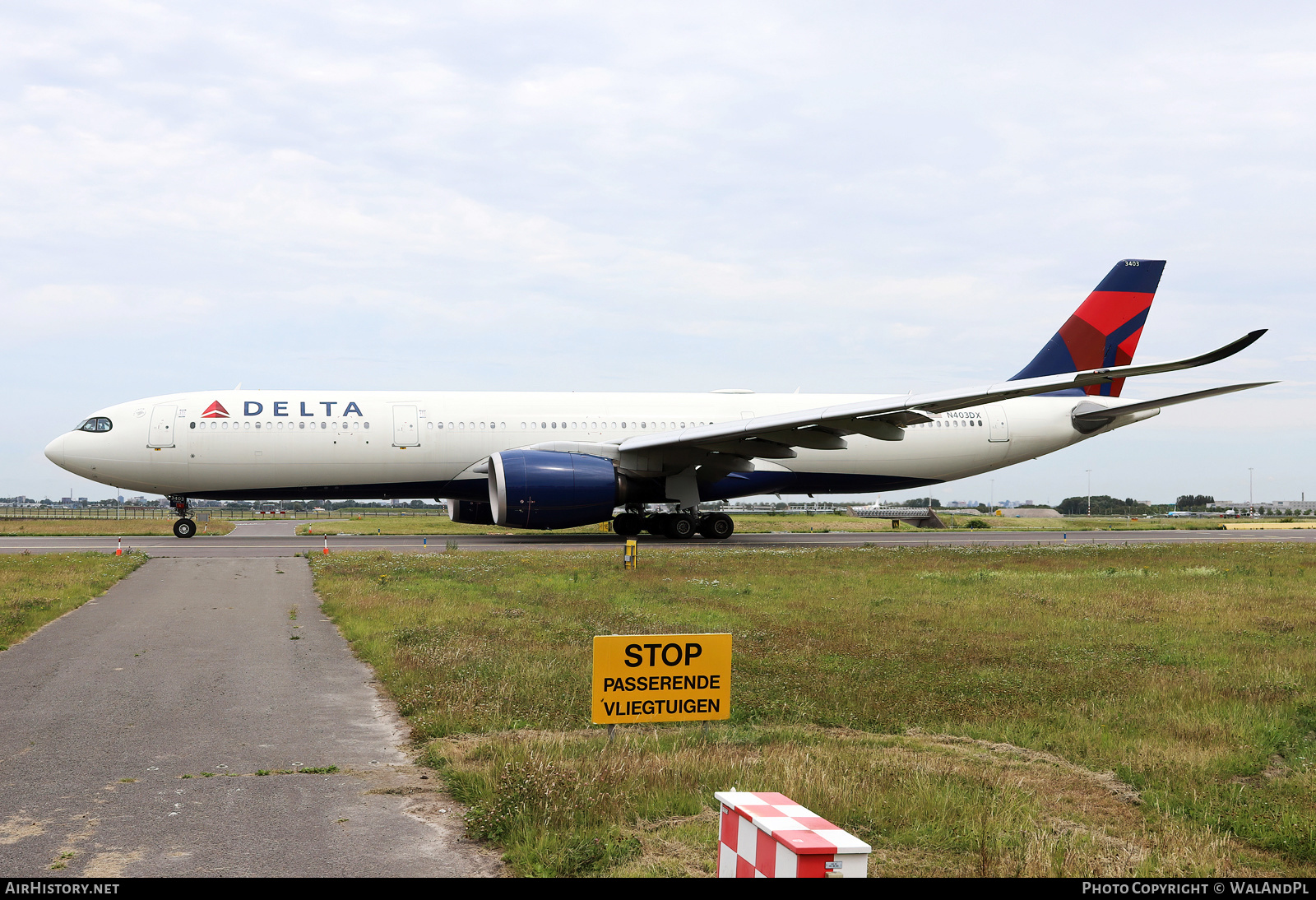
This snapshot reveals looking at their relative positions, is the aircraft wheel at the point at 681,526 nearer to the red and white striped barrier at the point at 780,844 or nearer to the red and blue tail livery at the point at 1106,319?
the red and blue tail livery at the point at 1106,319

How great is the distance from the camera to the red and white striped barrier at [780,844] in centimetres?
334

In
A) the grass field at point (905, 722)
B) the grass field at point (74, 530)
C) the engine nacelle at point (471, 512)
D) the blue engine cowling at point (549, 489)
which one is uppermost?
the blue engine cowling at point (549, 489)

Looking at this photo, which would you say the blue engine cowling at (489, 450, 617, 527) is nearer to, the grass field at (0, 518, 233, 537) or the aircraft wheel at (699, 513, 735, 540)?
the aircraft wheel at (699, 513, 735, 540)

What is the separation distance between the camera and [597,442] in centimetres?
2812

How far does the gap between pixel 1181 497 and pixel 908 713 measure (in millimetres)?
162502

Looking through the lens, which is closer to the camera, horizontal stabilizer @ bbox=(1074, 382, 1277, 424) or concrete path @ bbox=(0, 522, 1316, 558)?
horizontal stabilizer @ bbox=(1074, 382, 1277, 424)

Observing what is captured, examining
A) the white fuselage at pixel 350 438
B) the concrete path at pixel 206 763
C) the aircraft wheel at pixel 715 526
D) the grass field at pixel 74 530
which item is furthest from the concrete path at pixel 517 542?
the concrete path at pixel 206 763

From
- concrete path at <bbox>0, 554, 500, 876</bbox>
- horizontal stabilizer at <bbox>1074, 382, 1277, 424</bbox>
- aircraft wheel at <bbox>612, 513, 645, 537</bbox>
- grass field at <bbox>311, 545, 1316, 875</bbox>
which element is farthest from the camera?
aircraft wheel at <bbox>612, 513, 645, 537</bbox>

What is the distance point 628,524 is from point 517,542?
3.21 m

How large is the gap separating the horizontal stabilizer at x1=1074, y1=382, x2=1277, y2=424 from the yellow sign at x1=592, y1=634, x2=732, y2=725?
67.2ft

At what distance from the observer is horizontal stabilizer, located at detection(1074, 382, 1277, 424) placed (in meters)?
23.5

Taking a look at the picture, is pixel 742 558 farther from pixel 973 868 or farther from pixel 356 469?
pixel 973 868

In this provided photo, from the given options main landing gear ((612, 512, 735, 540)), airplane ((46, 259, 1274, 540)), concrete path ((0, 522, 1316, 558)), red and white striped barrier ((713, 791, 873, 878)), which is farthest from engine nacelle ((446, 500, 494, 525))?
red and white striped barrier ((713, 791, 873, 878))

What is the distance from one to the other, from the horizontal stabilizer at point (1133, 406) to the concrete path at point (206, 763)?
21005 millimetres
